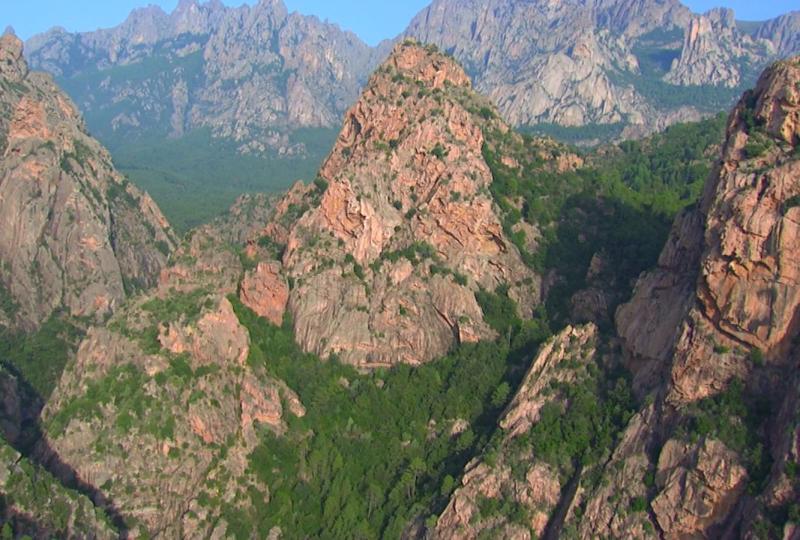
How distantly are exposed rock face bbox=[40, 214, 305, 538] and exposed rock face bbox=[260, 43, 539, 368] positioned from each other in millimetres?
9824

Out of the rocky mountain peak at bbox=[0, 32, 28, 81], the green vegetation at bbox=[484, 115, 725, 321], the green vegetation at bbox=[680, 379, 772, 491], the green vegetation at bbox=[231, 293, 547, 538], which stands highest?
the green vegetation at bbox=[484, 115, 725, 321]

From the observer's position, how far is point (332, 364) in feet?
306

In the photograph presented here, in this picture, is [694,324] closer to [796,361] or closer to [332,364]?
[796,361]

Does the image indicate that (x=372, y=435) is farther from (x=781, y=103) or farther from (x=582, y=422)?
(x=781, y=103)

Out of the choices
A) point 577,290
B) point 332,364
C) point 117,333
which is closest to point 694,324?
point 577,290

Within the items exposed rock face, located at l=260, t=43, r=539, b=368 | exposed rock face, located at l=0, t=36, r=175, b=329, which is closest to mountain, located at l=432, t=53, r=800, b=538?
exposed rock face, located at l=260, t=43, r=539, b=368

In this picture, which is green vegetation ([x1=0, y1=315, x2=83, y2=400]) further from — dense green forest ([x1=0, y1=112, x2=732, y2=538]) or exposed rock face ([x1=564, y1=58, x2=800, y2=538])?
exposed rock face ([x1=564, y1=58, x2=800, y2=538])

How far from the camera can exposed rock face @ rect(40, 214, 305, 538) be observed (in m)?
80.2

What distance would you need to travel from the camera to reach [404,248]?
97375 mm

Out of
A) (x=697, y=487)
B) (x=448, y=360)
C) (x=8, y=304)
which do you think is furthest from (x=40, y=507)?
(x=8, y=304)

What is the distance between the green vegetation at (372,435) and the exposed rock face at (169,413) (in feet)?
7.16

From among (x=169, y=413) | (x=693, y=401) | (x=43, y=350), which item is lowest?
(x=43, y=350)

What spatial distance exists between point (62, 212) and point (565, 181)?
280 ft

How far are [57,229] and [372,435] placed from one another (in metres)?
83.0
